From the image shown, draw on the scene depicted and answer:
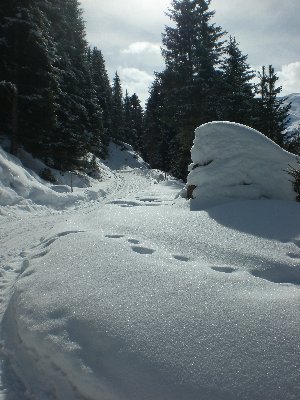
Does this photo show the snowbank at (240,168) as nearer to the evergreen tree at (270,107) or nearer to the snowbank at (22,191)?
the snowbank at (22,191)

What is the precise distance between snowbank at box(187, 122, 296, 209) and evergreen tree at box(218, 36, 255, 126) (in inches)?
594

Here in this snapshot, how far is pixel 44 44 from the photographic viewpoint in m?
16.8

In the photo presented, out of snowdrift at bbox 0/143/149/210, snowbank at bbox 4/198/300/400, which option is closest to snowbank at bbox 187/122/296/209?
snowbank at bbox 4/198/300/400

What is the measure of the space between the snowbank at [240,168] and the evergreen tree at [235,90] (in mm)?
15096

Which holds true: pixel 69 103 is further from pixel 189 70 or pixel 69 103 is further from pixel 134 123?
pixel 134 123

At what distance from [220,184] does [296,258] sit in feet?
11.6


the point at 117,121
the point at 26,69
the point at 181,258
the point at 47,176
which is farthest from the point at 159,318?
the point at 117,121

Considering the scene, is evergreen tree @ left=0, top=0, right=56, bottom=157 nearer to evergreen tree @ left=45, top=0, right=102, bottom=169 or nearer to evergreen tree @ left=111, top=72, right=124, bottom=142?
evergreen tree @ left=45, top=0, right=102, bottom=169

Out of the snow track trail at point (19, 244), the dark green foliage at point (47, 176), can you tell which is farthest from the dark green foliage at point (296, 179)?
the dark green foliage at point (47, 176)

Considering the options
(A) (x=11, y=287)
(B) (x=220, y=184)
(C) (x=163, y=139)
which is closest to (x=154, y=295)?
(A) (x=11, y=287)

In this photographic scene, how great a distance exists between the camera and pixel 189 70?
77.9 ft

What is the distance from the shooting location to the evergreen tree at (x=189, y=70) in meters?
22.7

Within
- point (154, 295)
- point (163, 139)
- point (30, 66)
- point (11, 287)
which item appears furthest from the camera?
point (163, 139)

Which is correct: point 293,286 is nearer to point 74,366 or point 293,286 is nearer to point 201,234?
point 201,234
